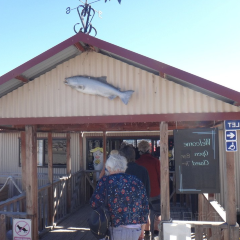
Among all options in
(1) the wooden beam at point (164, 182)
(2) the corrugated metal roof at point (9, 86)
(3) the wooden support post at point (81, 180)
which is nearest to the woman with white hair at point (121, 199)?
(1) the wooden beam at point (164, 182)

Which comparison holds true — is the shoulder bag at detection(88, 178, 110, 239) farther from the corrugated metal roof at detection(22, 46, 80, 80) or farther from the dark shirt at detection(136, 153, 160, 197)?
the corrugated metal roof at detection(22, 46, 80, 80)

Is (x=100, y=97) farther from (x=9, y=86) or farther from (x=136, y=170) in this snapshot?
(x=9, y=86)

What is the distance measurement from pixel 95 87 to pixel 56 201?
3.77m

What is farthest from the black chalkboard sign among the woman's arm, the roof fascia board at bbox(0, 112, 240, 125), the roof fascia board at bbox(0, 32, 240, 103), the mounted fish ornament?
the woman's arm

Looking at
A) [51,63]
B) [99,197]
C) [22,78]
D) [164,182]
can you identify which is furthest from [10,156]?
[99,197]

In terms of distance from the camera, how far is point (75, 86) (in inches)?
197

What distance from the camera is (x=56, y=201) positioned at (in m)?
7.43

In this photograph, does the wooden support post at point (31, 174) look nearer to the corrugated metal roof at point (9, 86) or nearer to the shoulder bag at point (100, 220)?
the corrugated metal roof at point (9, 86)

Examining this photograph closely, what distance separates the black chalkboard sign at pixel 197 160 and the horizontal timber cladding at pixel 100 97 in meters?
0.44

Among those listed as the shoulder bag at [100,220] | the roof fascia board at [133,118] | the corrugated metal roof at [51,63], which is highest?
A: the corrugated metal roof at [51,63]

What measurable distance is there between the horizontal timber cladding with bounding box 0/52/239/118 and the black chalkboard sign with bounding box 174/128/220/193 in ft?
1.44

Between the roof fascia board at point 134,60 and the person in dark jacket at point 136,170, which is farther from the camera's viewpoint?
the person in dark jacket at point 136,170

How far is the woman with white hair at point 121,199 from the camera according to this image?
132 inches

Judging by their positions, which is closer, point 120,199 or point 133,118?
point 120,199
